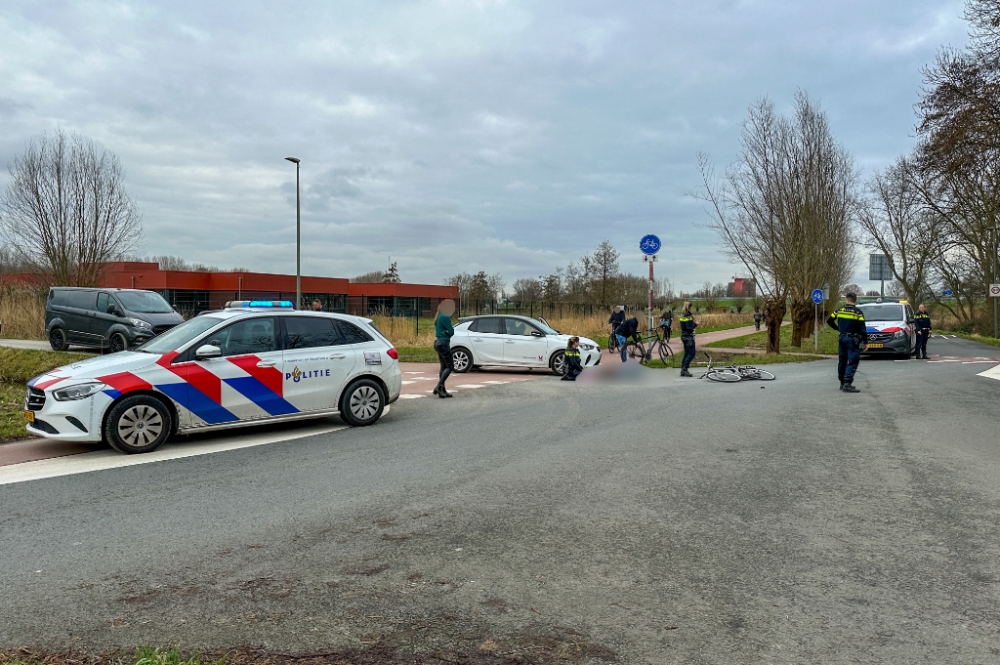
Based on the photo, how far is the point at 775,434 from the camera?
28.3 feet

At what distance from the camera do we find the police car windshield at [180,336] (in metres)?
8.53

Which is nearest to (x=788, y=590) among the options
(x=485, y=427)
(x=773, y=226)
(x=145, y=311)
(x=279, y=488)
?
(x=279, y=488)

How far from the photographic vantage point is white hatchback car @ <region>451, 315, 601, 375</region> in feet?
56.7

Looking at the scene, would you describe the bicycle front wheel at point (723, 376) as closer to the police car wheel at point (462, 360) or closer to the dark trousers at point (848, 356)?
the dark trousers at point (848, 356)

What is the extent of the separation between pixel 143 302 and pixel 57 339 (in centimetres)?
309

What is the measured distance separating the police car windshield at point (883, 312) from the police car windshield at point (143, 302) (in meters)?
20.8

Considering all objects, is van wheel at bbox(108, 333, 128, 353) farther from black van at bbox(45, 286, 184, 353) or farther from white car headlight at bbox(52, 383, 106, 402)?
white car headlight at bbox(52, 383, 106, 402)

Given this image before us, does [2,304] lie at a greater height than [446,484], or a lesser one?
greater

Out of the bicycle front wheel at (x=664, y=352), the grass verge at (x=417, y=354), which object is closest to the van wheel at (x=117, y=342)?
the grass verge at (x=417, y=354)

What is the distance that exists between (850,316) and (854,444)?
205 inches

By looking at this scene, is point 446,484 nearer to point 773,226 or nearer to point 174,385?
point 174,385

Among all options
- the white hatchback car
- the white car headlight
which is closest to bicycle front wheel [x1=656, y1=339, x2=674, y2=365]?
the white hatchback car

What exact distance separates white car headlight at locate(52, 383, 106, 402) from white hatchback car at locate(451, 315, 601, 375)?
10.8 m

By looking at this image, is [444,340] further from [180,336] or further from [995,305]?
[995,305]
